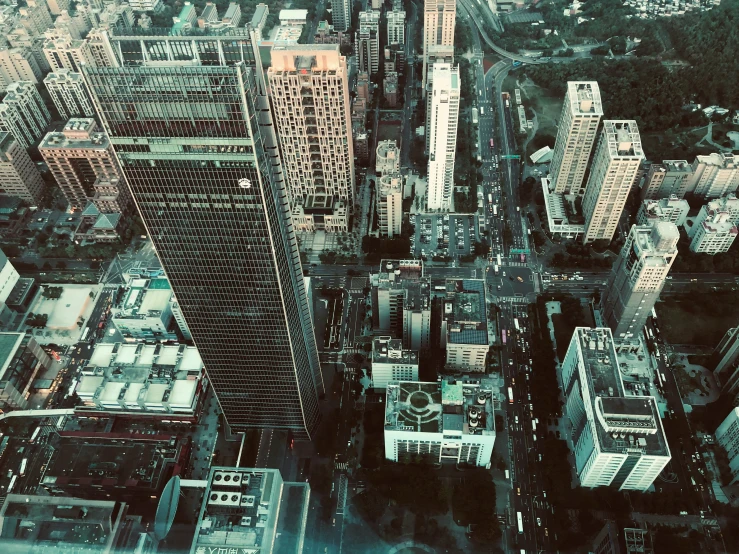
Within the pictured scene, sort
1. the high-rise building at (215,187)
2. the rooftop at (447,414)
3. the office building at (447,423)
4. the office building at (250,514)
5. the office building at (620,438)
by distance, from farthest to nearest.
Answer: the rooftop at (447,414) < the office building at (447,423) < the office building at (620,438) < the office building at (250,514) < the high-rise building at (215,187)

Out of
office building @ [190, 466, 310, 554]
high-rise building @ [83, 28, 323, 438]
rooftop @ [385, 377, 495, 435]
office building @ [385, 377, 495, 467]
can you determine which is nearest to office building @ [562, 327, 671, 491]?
→ office building @ [385, 377, 495, 467]

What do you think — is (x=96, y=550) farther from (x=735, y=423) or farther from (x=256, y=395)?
(x=735, y=423)

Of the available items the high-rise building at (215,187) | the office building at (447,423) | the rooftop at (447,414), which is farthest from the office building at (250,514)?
the rooftop at (447,414)

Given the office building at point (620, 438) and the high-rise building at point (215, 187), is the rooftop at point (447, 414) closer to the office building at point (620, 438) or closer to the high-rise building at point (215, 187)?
the office building at point (620, 438)

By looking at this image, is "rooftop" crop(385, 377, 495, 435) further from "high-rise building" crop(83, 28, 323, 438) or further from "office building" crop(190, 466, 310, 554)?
"high-rise building" crop(83, 28, 323, 438)

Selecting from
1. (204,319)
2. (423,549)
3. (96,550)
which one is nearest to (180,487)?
(96,550)

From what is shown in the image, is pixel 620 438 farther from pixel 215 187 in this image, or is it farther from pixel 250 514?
pixel 215 187
